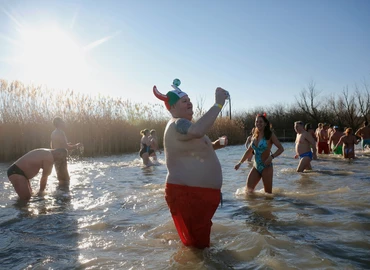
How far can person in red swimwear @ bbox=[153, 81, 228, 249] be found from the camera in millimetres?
3037

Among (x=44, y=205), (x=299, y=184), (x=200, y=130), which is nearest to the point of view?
(x=200, y=130)

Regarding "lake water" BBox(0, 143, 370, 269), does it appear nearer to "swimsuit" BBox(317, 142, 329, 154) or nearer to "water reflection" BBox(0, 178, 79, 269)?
"water reflection" BBox(0, 178, 79, 269)

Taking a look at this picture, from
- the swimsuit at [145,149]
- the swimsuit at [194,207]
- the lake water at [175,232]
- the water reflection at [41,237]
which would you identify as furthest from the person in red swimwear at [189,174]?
the swimsuit at [145,149]

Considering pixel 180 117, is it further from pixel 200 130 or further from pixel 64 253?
pixel 64 253

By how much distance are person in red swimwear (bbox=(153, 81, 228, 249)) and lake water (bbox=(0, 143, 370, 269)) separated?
504 mm

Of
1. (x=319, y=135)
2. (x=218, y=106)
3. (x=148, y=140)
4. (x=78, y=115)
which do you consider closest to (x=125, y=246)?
(x=218, y=106)

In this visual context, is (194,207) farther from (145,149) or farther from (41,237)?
(145,149)

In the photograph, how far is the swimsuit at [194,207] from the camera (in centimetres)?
304

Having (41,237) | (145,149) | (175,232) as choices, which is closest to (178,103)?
(175,232)

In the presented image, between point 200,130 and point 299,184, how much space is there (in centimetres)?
617

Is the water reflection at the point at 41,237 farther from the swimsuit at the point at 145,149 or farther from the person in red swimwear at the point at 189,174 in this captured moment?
the swimsuit at the point at 145,149

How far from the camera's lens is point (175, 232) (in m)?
4.40

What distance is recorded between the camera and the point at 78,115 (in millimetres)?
19328

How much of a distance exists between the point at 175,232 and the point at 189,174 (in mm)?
1665
